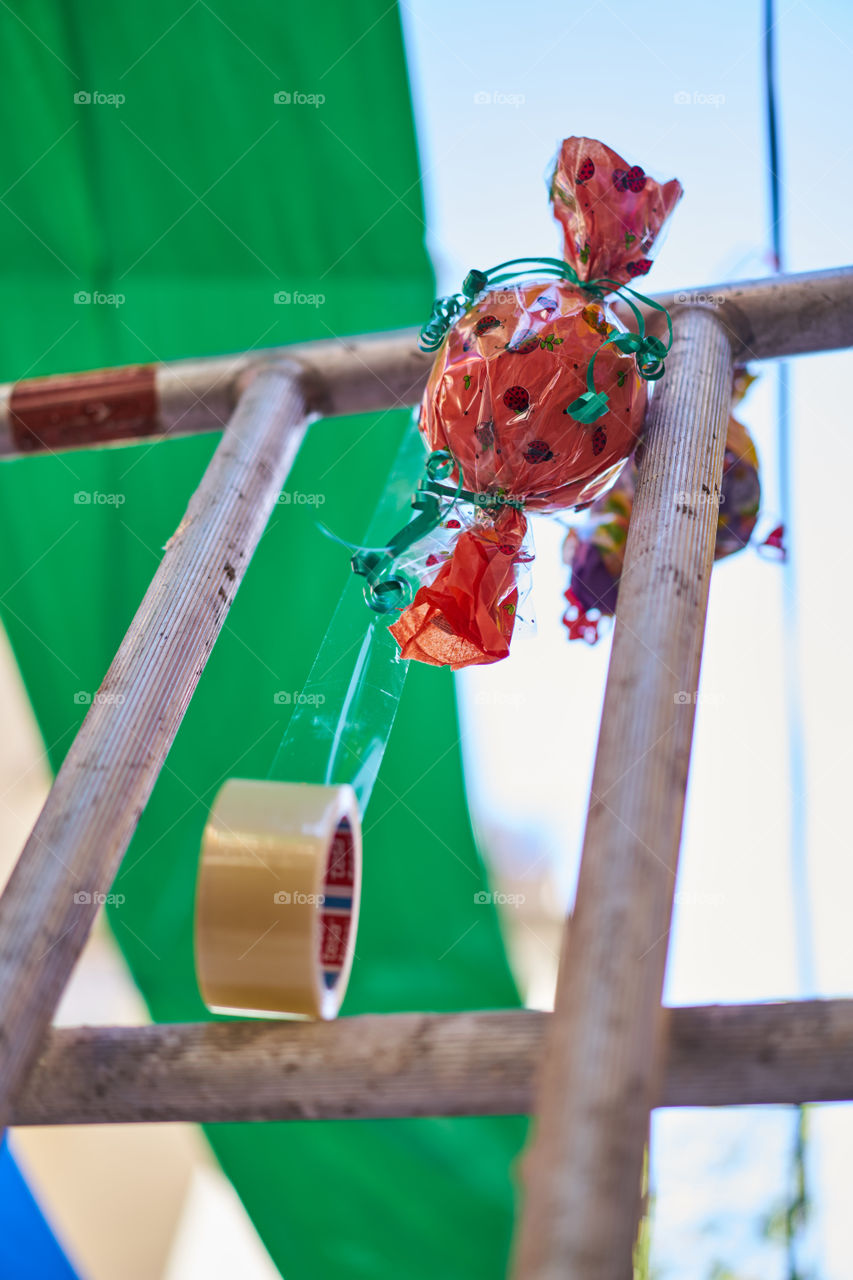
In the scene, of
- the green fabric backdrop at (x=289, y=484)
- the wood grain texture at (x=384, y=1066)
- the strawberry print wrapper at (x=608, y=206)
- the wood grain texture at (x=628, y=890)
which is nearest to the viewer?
the wood grain texture at (x=628, y=890)

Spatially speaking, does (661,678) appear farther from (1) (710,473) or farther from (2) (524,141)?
(2) (524,141)

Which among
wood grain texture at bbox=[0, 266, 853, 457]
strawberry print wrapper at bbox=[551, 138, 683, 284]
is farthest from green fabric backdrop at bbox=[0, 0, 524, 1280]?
strawberry print wrapper at bbox=[551, 138, 683, 284]

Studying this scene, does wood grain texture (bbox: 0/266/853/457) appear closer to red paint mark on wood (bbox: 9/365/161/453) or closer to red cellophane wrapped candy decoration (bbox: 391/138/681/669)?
red paint mark on wood (bbox: 9/365/161/453)

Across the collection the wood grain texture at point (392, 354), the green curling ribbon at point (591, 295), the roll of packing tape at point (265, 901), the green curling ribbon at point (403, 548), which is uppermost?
the wood grain texture at point (392, 354)

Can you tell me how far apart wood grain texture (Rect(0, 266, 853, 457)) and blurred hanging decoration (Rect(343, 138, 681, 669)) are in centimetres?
27

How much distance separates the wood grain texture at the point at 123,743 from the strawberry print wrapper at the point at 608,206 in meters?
0.45

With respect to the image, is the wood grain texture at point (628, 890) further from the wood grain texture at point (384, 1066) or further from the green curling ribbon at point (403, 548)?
the green curling ribbon at point (403, 548)

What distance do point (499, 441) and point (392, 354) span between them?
0.47 metres

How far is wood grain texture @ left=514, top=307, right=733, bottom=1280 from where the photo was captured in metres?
0.70

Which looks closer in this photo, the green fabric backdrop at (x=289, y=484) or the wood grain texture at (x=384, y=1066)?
the wood grain texture at (x=384, y=1066)

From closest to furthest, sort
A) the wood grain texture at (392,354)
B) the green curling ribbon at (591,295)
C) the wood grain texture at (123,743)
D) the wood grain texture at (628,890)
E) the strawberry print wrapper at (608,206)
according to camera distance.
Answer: the wood grain texture at (628,890), the wood grain texture at (123,743), the green curling ribbon at (591,295), the strawberry print wrapper at (608,206), the wood grain texture at (392,354)

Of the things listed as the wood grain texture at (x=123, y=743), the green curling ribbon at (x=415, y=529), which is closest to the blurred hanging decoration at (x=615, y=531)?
the green curling ribbon at (x=415, y=529)

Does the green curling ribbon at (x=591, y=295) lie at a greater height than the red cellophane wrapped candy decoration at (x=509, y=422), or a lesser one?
greater

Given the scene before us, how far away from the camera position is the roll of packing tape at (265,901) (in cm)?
91
